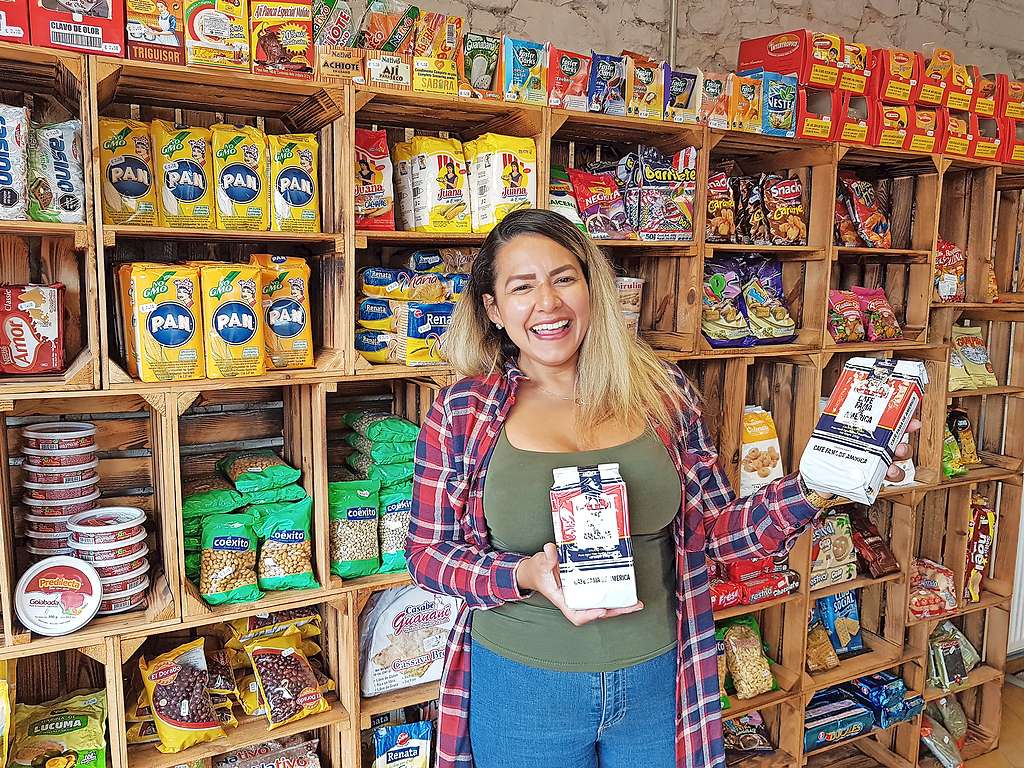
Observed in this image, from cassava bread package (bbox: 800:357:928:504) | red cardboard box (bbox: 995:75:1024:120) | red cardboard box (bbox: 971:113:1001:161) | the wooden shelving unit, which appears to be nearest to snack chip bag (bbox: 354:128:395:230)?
the wooden shelving unit

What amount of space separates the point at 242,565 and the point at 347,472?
1.48 ft

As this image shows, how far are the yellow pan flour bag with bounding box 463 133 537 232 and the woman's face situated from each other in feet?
2.01

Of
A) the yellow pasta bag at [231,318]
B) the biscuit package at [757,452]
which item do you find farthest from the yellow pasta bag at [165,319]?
the biscuit package at [757,452]

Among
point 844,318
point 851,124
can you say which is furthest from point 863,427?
point 851,124

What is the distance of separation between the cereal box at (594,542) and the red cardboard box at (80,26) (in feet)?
4.45

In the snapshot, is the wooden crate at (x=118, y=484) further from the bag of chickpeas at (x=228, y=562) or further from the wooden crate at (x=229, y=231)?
the wooden crate at (x=229, y=231)

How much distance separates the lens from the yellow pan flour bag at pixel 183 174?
2014 millimetres

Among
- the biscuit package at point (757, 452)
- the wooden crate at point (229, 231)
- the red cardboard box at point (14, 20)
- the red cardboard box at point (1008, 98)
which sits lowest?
the biscuit package at point (757, 452)

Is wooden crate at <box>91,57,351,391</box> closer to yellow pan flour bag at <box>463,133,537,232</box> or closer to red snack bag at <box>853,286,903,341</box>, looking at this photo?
yellow pan flour bag at <box>463,133,537,232</box>

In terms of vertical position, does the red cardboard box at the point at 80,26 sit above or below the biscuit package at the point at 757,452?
above

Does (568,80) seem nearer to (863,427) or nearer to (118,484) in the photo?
(863,427)

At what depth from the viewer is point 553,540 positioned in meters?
1.61

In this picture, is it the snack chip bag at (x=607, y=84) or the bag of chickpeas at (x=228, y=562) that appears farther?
the snack chip bag at (x=607, y=84)

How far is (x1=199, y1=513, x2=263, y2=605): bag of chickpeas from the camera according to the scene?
211cm
